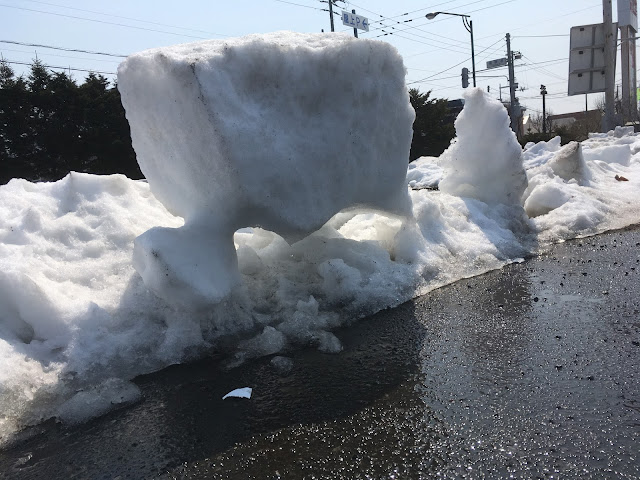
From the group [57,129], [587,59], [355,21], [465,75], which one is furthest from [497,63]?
[57,129]

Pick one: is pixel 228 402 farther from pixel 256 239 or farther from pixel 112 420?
pixel 256 239

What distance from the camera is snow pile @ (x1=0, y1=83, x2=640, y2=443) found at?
2.82 metres

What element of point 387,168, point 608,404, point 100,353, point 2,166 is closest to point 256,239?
point 387,168

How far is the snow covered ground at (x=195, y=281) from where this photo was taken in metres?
2.85

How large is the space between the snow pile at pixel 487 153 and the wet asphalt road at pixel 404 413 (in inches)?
110

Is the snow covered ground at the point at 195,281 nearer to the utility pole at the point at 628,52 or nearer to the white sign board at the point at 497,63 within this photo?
the utility pole at the point at 628,52

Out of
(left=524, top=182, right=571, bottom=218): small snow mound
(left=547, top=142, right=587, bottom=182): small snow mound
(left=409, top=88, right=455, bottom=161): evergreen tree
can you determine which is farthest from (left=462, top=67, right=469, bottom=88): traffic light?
(left=524, top=182, right=571, bottom=218): small snow mound

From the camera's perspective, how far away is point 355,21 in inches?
875

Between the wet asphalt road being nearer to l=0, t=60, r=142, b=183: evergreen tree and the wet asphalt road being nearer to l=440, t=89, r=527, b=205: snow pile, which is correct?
l=440, t=89, r=527, b=205: snow pile

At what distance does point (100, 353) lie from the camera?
2934 mm

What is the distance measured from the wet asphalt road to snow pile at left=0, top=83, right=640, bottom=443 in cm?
23

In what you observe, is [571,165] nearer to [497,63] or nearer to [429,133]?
[429,133]

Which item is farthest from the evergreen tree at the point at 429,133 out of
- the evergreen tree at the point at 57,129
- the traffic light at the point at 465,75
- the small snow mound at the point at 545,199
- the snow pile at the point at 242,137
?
the snow pile at the point at 242,137

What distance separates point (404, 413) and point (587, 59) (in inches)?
701
